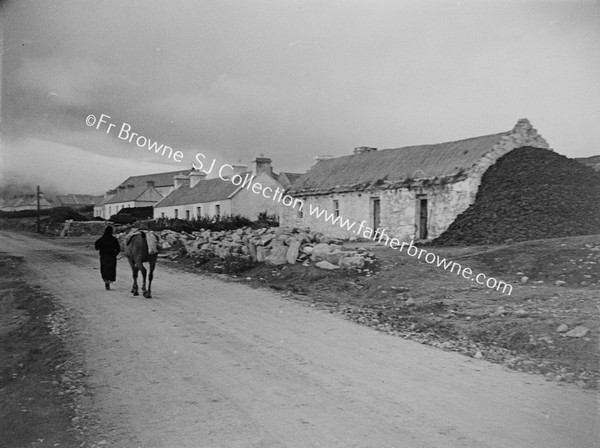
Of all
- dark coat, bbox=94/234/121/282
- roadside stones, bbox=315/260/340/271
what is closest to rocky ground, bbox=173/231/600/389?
roadside stones, bbox=315/260/340/271

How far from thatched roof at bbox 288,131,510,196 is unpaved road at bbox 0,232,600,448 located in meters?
15.3

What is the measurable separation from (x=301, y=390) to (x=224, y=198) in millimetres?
37136

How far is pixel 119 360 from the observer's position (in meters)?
6.55

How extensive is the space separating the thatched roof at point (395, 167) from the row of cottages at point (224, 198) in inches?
391

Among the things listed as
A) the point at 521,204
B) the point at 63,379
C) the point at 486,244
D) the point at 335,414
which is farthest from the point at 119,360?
the point at 521,204

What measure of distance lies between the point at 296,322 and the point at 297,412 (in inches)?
166

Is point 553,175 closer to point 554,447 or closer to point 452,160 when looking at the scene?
point 452,160

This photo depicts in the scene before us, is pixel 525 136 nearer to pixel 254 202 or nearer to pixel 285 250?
pixel 285 250

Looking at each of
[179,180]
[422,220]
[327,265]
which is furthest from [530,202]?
[179,180]

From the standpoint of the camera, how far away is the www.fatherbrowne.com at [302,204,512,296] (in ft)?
42.8

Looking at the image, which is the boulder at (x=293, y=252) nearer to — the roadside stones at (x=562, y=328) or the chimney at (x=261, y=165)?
the roadside stones at (x=562, y=328)

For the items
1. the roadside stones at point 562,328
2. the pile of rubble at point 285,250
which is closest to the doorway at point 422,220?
the pile of rubble at point 285,250

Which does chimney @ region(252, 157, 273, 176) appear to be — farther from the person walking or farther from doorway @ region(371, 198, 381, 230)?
the person walking

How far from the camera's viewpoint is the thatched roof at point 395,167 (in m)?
23.0
